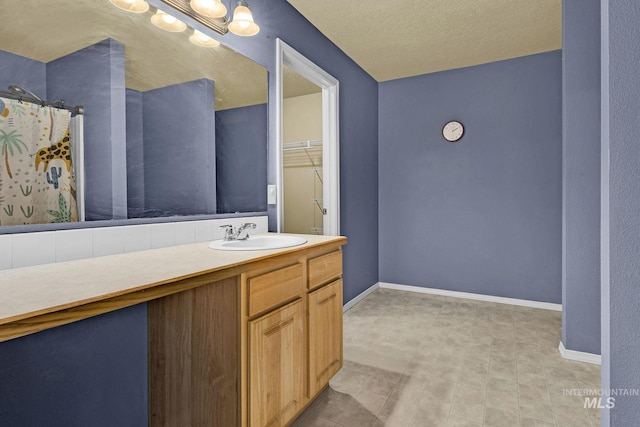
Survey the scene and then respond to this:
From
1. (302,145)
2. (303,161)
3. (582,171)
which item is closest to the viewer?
(582,171)

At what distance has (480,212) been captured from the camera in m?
3.38

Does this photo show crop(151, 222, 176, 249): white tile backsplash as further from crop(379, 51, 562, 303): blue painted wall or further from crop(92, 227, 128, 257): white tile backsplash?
crop(379, 51, 562, 303): blue painted wall

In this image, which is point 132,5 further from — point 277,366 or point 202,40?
point 277,366

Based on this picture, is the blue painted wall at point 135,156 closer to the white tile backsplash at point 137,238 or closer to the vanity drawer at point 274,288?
the white tile backsplash at point 137,238

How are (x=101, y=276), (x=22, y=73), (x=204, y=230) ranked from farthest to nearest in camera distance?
(x=204, y=230) < (x=22, y=73) < (x=101, y=276)

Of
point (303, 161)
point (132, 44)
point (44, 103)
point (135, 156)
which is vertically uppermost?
point (132, 44)

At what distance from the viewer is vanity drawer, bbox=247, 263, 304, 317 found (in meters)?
1.18

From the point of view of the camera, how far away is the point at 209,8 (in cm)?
157

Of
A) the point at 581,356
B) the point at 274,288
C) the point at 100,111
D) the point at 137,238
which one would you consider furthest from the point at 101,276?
the point at 581,356

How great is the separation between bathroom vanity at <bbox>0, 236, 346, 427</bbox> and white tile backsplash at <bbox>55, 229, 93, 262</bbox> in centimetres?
6

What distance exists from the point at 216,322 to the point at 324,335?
2.15 feet

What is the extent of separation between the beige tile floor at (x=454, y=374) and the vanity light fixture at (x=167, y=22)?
6.32 feet

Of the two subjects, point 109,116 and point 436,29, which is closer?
point 109,116

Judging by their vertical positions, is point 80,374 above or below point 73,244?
below
